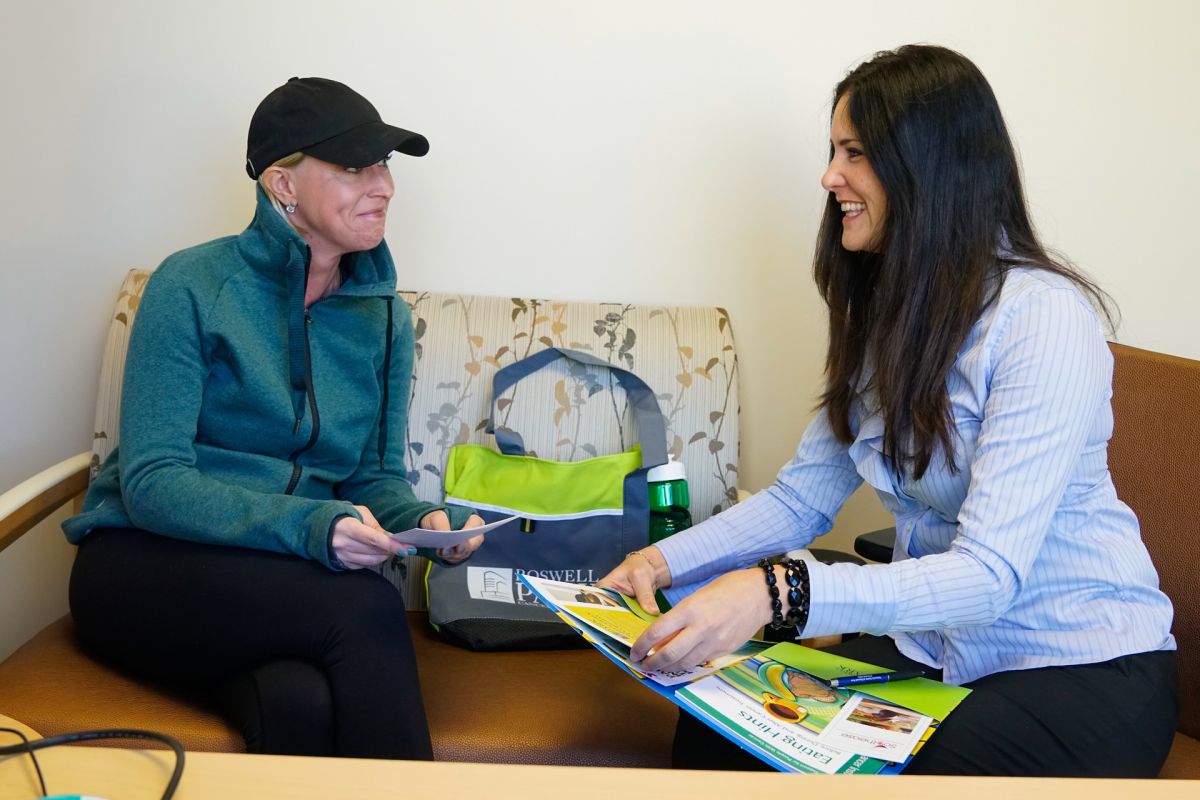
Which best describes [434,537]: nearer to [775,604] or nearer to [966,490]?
[775,604]

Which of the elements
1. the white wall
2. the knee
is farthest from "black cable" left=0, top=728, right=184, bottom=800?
the white wall

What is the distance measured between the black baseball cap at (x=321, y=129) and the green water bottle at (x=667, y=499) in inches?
29.3

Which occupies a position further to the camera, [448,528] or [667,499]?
[667,499]

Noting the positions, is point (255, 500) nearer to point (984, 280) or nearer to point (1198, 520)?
point (984, 280)

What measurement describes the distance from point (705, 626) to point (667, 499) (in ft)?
2.63

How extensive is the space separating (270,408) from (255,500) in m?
0.19

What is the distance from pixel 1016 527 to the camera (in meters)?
1.26

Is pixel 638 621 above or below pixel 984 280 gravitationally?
below

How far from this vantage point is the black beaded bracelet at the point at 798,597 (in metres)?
1.26

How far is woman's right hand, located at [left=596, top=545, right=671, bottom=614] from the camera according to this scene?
1.50 meters

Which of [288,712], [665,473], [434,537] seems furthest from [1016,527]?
[288,712]

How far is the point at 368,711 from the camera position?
1.42 meters

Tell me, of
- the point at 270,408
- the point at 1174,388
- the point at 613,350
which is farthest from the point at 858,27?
the point at 270,408

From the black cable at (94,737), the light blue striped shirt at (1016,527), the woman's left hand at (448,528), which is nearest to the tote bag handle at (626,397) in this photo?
the woman's left hand at (448,528)
